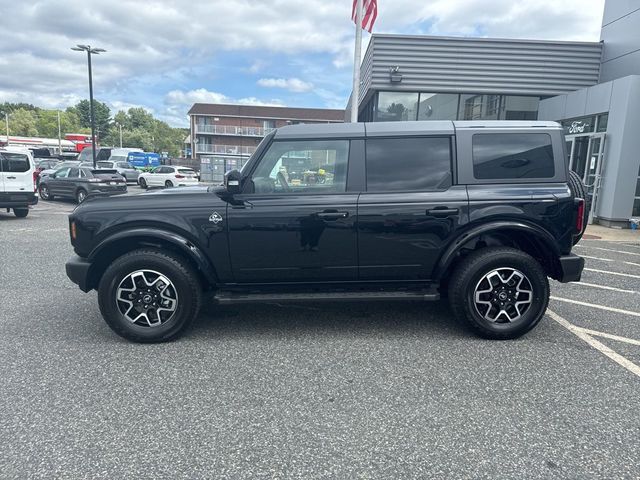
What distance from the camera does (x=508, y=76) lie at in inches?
552

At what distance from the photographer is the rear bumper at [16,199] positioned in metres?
11.3

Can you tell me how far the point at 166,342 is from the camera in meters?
3.92

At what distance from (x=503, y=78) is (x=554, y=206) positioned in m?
11.8

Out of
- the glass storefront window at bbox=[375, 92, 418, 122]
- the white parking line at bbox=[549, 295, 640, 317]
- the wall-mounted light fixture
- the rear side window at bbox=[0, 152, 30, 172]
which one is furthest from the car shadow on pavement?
the glass storefront window at bbox=[375, 92, 418, 122]

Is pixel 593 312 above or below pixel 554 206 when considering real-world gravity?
below

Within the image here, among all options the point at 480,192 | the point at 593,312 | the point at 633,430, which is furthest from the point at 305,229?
the point at 593,312

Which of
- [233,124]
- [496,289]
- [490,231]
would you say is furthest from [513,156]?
[233,124]

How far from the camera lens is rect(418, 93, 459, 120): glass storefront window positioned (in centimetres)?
1430

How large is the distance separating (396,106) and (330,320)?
1143cm

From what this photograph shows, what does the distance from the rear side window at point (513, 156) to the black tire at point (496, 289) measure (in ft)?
2.29

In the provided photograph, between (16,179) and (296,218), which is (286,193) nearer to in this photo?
(296,218)

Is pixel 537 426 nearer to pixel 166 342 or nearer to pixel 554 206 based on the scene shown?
pixel 554 206

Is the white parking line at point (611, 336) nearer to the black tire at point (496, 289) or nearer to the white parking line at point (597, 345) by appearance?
the white parking line at point (597, 345)

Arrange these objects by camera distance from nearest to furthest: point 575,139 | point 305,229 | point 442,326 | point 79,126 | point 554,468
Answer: point 554,468
point 305,229
point 442,326
point 575,139
point 79,126
